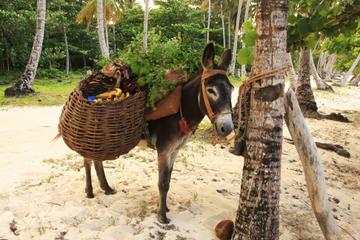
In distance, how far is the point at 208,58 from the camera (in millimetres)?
2693

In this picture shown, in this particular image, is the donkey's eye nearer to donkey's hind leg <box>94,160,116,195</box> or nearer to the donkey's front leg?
the donkey's front leg

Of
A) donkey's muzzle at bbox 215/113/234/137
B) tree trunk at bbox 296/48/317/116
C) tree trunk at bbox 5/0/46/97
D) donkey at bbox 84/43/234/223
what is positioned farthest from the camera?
tree trunk at bbox 5/0/46/97

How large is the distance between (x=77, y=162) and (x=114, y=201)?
5.76 feet

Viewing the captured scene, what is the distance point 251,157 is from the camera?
2.42 meters

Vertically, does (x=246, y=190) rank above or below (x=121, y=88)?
below

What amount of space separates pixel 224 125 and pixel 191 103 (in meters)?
0.66

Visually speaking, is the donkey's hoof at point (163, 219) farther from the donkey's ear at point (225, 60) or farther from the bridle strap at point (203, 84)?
the donkey's ear at point (225, 60)

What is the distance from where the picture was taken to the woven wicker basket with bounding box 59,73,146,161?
268cm

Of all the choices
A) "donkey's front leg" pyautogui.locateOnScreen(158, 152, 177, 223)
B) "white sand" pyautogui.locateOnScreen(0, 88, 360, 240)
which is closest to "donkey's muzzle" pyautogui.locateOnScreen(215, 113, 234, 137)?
"donkey's front leg" pyautogui.locateOnScreen(158, 152, 177, 223)

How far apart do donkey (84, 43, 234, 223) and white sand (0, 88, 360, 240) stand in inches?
18.7

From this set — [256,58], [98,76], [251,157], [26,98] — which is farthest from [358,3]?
[26,98]

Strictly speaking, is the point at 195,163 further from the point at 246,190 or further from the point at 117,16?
the point at 117,16

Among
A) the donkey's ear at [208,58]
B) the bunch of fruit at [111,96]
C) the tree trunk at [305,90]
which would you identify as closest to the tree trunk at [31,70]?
the bunch of fruit at [111,96]

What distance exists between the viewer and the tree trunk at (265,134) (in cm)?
219
